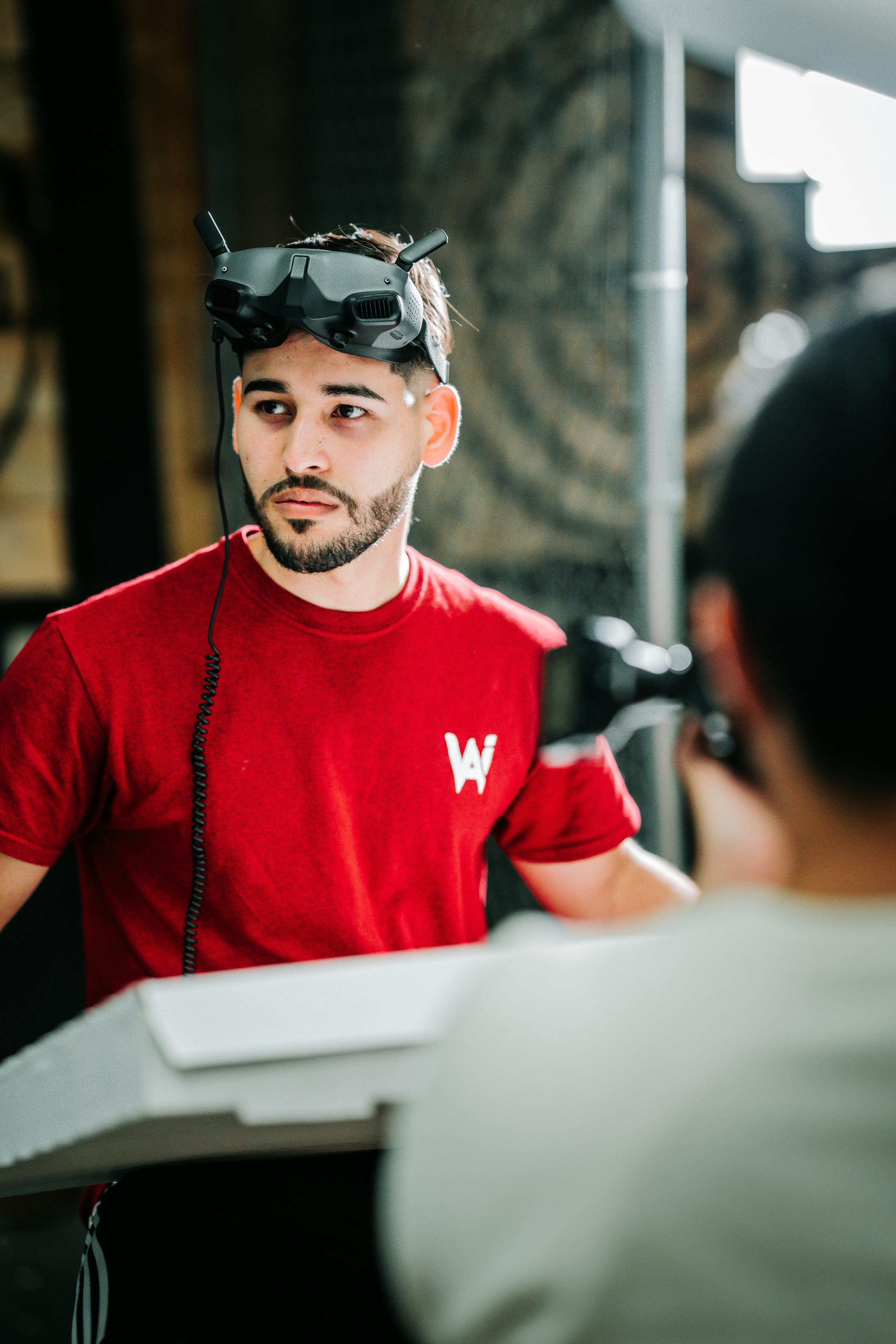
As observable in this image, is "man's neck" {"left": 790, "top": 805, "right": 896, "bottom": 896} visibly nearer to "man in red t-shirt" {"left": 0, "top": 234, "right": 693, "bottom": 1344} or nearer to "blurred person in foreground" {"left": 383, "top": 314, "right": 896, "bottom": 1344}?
"blurred person in foreground" {"left": 383, "top": 314, "right": 896, "bottom": 1344}

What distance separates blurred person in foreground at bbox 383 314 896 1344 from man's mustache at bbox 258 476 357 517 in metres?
0.79

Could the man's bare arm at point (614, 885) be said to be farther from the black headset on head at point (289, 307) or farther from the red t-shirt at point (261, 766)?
the black headset on head at point (289, 307)

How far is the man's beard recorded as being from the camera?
128 centimetres

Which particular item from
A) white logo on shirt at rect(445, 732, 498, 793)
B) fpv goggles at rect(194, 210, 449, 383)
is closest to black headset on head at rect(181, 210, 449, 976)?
fpv goggles at rect(194, 210, 449, 383)

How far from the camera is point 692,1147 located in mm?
447

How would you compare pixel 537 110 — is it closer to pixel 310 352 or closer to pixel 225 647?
pixel 310 352

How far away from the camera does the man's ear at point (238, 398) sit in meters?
1.30

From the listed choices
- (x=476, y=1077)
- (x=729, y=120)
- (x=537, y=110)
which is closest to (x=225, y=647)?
(x=476, y=1077)

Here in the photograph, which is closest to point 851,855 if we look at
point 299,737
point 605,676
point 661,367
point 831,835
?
point 831,835

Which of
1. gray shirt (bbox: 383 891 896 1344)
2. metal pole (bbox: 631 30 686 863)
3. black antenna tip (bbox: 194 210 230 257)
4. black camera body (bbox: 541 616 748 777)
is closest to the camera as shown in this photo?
gray shirt (bbox: 383 891 896 1344)

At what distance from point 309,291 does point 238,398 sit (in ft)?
0.64

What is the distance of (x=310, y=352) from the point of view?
1.26 m

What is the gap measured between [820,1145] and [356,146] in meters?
2.68

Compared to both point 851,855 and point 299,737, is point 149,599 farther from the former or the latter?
point 851,855
